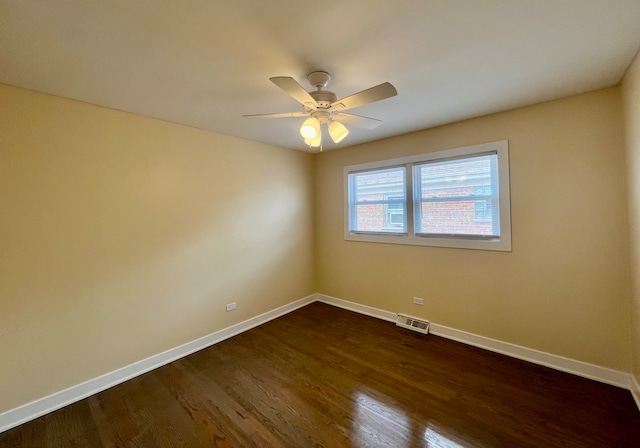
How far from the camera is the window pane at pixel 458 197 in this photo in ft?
8.93

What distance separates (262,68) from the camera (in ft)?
5.69

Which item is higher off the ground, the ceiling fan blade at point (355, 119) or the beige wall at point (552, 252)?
the ceiling fan blade at point (355, 119)

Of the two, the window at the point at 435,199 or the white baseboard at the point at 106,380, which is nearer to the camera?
the white baseboard at the point at 106,380

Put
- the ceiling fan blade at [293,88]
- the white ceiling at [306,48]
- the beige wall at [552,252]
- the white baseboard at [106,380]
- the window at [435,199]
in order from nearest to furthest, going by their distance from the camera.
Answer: the white ceiling at [306,48], the ceiling fan blade at [293,88], the white baseboard at [106,380], the beige wall at [552,252], the window at [435,199]

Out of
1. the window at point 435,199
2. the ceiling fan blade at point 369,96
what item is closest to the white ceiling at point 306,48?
the ceiling fan blade at point 369,96

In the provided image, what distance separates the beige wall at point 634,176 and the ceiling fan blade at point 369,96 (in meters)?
1.71

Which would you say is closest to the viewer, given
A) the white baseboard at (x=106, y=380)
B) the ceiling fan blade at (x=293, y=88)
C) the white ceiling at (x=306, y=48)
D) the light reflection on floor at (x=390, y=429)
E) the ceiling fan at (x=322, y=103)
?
the white ceiling at (x=306, y=48)

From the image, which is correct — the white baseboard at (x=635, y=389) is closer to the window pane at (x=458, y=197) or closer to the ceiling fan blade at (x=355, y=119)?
the window pane at (x=458, y=197)

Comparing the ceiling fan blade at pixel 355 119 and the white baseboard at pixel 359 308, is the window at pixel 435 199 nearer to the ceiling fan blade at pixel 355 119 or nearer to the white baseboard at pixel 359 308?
the white baseboard at pixel 359 308

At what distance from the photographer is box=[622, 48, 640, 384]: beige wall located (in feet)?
5.73

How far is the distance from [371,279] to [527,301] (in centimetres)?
176

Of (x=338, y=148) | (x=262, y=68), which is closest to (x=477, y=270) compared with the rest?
(x=338, y=148)

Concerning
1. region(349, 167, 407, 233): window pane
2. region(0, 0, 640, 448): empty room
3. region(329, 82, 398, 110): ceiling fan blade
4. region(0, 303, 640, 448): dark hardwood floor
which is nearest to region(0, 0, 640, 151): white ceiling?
region(0, 0, 640, 448): empty room

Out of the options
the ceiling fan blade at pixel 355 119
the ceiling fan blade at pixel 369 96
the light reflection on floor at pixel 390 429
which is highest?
the ceiling fan blade at pixel 355 119
